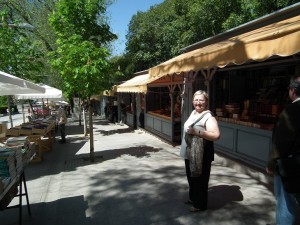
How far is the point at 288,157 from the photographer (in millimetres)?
2527

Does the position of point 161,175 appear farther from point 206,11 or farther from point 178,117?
point 206,11

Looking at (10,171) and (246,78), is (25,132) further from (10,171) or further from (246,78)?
(246,78)

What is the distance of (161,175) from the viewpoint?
6180 millimetres

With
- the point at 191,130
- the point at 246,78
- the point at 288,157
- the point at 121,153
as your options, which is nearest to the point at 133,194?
the point at 191,130

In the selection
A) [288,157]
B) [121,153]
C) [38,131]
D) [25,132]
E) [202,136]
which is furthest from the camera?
[121,153]

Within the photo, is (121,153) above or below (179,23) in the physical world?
below

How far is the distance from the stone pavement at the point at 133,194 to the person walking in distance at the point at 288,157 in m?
1.27

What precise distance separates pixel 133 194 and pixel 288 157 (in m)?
3.20

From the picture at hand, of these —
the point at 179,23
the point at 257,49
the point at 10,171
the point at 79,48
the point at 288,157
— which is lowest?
the point at 10,171

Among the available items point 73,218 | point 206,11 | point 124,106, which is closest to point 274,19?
point 73,218

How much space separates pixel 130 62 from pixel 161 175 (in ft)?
65.4

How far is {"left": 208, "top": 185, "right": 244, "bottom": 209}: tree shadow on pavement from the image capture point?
442cm

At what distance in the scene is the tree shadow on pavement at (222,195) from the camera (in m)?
4.42

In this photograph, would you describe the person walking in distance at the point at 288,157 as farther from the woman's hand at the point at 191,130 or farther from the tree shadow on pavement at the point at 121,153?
the tree shadow on pavement at the point at 121,153
